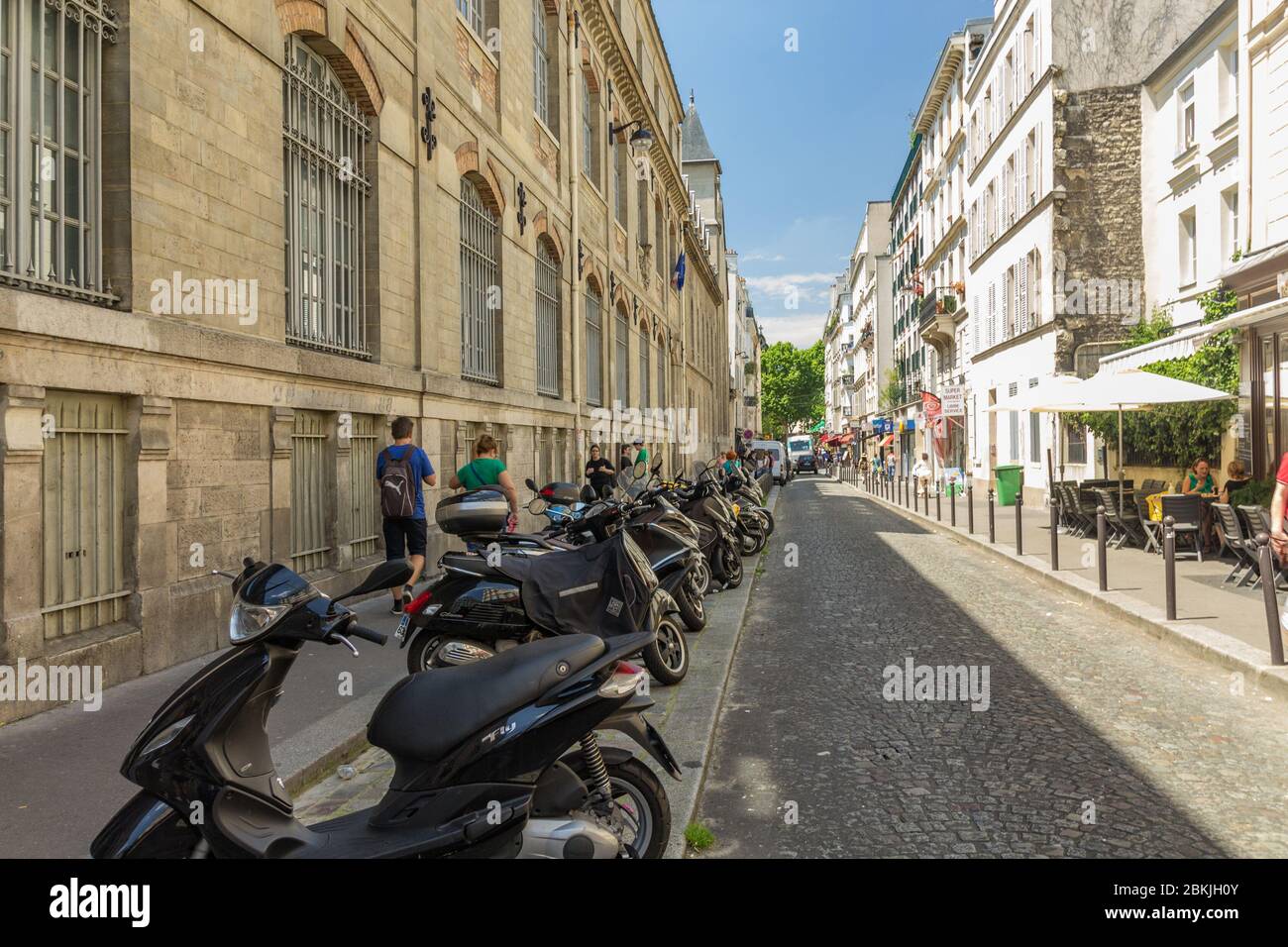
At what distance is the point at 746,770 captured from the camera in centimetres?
448

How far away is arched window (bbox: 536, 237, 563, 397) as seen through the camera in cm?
1728

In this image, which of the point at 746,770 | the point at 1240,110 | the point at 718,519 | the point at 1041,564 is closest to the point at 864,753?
the point at 746,770

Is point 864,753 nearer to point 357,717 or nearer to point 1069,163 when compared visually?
point 357,717

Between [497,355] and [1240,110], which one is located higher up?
[1240,110]

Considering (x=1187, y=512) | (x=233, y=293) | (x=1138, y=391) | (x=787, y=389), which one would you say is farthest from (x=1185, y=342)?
(x=787, y=389)

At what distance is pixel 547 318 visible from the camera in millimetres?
17797

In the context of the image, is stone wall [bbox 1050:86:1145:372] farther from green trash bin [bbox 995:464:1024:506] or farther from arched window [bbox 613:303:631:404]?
arched window [bbox 613:303:631:404]

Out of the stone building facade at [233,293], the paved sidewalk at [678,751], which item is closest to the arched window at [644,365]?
the stone building facade at [233,293]

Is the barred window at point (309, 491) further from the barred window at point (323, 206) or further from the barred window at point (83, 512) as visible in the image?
the barred window at point (83, 512)

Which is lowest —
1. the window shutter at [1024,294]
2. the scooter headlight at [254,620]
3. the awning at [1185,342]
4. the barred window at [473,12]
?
the scooter headlight at [254,620]

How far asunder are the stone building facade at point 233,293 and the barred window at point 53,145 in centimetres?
2

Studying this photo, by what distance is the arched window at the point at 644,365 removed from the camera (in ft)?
95.2

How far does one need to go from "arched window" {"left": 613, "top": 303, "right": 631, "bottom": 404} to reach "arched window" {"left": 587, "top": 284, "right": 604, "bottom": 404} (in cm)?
206
